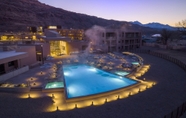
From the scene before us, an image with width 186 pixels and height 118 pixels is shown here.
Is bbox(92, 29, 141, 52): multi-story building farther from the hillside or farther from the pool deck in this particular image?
the pool deck

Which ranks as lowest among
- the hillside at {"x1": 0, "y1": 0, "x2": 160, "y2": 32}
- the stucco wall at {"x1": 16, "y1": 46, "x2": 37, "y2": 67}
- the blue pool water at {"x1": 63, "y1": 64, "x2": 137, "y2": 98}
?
the blue pool water at {"x1": 63, "y1": 64, "x2": 137, "y2": 98}

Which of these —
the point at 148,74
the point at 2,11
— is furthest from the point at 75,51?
the point at 2,11

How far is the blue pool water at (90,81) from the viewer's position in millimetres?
14422

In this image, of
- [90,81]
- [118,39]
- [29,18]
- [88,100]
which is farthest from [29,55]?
[29,18]

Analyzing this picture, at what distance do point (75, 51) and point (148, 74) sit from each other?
1995 cm

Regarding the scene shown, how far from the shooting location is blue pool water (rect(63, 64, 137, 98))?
1442 cm

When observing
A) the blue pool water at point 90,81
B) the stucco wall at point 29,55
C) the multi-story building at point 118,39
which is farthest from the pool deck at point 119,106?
the multi-story building at point 118,39

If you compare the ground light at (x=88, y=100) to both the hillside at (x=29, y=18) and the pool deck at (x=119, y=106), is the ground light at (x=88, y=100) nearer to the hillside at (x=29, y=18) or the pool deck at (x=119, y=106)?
the pool deck at (x=119, y=106)

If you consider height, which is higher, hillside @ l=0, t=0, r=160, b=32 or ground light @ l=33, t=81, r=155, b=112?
hillside @ l=0, t=0, r=160, b=32

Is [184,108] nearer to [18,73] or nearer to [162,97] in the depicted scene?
[162,97]

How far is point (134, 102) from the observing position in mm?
10992

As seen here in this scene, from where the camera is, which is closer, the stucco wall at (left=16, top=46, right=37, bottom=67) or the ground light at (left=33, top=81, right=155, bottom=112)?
the ground light at (left=33, top=81, right=155, bottom=112)

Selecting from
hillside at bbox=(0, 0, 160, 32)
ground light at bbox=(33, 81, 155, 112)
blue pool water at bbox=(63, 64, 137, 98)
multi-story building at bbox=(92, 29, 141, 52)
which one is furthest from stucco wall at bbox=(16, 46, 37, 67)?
hillside at bbox=(0, 0, 160, 32)

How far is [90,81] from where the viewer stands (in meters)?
17.6
